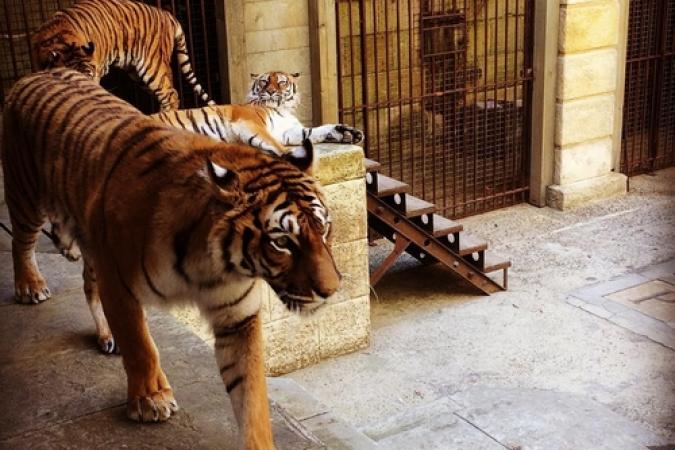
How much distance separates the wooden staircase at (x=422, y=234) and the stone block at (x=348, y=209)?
0.70m

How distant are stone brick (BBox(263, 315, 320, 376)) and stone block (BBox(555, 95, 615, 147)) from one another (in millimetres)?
4191

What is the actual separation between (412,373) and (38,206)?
309 cm

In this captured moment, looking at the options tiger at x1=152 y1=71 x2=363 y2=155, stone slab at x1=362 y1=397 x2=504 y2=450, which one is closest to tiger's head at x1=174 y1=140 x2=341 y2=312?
stone slab at x1=362 y1=397 x2=504 y2=450

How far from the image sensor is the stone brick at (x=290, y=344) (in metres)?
6.36

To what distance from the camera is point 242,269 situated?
279 cm

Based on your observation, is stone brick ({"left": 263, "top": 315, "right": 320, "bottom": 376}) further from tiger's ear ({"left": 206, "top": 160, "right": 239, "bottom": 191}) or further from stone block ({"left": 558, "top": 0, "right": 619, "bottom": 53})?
stone block ({"left": 558, "top": 0, "right": 619, "bottom": 53})

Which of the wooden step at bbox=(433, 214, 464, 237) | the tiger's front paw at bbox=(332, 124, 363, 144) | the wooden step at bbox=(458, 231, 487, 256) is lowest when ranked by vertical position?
the wooden step at bbox=(458, 231, 487, 256)

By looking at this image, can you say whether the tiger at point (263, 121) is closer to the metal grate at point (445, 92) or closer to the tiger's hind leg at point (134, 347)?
the metal grate at point (445, 92)

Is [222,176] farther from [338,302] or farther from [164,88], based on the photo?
[164,88]

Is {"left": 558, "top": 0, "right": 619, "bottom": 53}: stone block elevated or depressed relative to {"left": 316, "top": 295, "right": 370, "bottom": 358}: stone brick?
elevated

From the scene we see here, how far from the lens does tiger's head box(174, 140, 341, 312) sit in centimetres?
270

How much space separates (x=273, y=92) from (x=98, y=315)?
3.18m

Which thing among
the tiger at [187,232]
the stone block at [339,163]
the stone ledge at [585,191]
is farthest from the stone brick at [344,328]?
the stone ledge at [585,191]

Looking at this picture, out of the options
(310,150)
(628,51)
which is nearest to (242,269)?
(310,150)
